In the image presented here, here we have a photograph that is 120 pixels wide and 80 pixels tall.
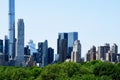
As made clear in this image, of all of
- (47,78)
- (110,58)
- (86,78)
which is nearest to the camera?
(86,78)

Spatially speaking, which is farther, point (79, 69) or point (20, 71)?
point (79, 69)

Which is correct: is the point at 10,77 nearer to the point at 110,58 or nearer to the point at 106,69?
the point at 106,69

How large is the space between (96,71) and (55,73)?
1512 centimetres

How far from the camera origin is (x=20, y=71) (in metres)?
87.9

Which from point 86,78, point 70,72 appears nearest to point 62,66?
point 70,72

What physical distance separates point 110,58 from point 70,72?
10659cm

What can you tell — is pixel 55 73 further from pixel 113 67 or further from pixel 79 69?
pixel 113 67

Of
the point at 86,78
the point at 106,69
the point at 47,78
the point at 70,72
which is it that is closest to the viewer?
the point at 86,78

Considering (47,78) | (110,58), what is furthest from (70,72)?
(110,58)

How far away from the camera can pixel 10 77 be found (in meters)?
86.2

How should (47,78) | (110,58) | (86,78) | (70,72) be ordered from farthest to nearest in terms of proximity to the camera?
(110,58) → (70,72) → (47,78) → (86,78)

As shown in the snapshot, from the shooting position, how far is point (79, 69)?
93750 millimetres

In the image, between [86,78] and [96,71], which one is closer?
[86,78]

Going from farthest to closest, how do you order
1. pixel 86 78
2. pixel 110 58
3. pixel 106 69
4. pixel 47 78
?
pixel 110 58
pixel 106 69
pixel 47 78
pixel 86 78
